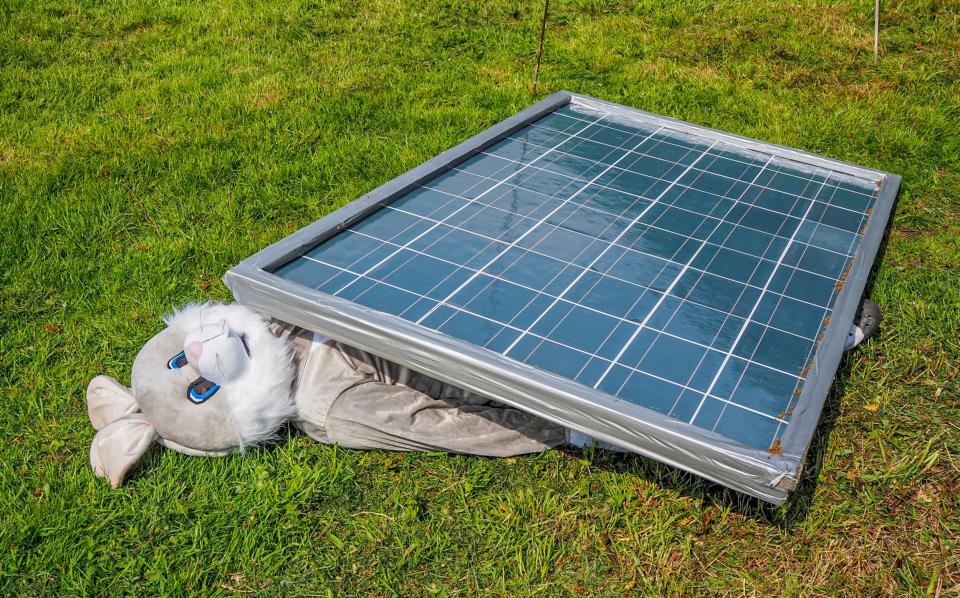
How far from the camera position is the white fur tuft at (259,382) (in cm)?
307

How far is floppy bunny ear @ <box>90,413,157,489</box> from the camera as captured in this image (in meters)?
3.07

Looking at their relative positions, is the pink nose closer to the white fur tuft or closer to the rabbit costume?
the rabbit costume

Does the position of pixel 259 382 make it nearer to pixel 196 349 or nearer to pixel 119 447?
pixel 196 349

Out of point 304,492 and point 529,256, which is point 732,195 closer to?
point 529,256

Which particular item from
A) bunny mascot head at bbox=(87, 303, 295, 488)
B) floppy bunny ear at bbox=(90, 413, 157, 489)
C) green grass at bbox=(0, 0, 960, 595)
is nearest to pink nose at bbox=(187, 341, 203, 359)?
bunny mascot head at bbox=(87, 303, 295, 488)

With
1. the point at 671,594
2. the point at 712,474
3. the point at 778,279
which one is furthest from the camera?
the point at 778,279

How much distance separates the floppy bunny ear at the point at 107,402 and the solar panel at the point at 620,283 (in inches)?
28.3

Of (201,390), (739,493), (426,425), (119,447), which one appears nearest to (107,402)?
(119,447)

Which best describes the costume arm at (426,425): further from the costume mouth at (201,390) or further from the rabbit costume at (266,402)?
the costume mouth at (201,390)

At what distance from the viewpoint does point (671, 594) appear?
9.07 feet

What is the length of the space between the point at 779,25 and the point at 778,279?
523 centimetres

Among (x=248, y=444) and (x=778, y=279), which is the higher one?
(x=778, y=279)

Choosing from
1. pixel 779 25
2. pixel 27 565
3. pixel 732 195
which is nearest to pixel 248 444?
pixel 27 565

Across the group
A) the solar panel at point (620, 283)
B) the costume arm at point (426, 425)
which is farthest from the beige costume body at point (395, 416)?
the solar panel at point (620, 283)
